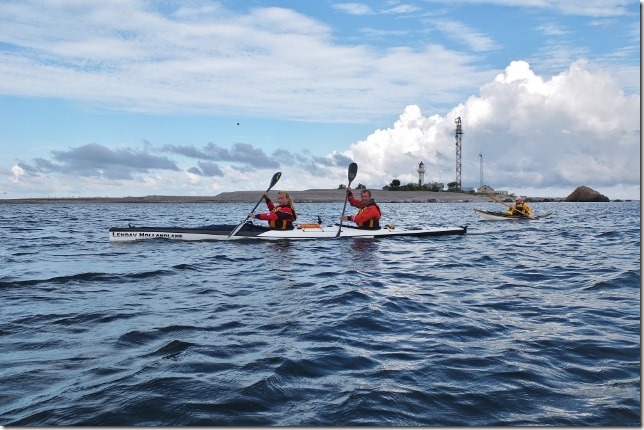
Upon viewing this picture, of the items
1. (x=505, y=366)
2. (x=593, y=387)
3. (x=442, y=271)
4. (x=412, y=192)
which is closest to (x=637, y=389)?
(x=593, y=387)

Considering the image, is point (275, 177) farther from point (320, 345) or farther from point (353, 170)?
point (320, 345)

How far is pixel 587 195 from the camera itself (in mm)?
128375

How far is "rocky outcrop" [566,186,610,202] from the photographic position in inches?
5054

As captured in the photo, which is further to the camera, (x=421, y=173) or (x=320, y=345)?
(x=421, y=173)

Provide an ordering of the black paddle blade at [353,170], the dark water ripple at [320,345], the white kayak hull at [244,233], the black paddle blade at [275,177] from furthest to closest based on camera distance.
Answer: the black paddle blade at [353,170]
the black paddle blade at [275,177]
the white kayak hull at [244,233]
the dark water ripple at [320,345]

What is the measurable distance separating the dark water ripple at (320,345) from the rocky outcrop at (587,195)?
128359 millimetres

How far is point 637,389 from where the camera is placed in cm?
477

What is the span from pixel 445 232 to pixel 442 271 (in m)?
8.76

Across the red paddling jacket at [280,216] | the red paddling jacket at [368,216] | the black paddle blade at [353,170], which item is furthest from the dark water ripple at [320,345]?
the black paddle blade at [353,170]

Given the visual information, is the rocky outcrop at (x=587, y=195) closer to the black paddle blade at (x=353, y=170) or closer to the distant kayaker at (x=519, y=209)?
the distant kayaker at (x=519, y=209)

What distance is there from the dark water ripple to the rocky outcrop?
421ft

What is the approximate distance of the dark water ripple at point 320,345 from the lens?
438 centimetres

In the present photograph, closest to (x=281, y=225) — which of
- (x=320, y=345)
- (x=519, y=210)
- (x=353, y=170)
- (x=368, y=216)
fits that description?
(x=368, y=216)

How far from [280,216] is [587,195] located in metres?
128
